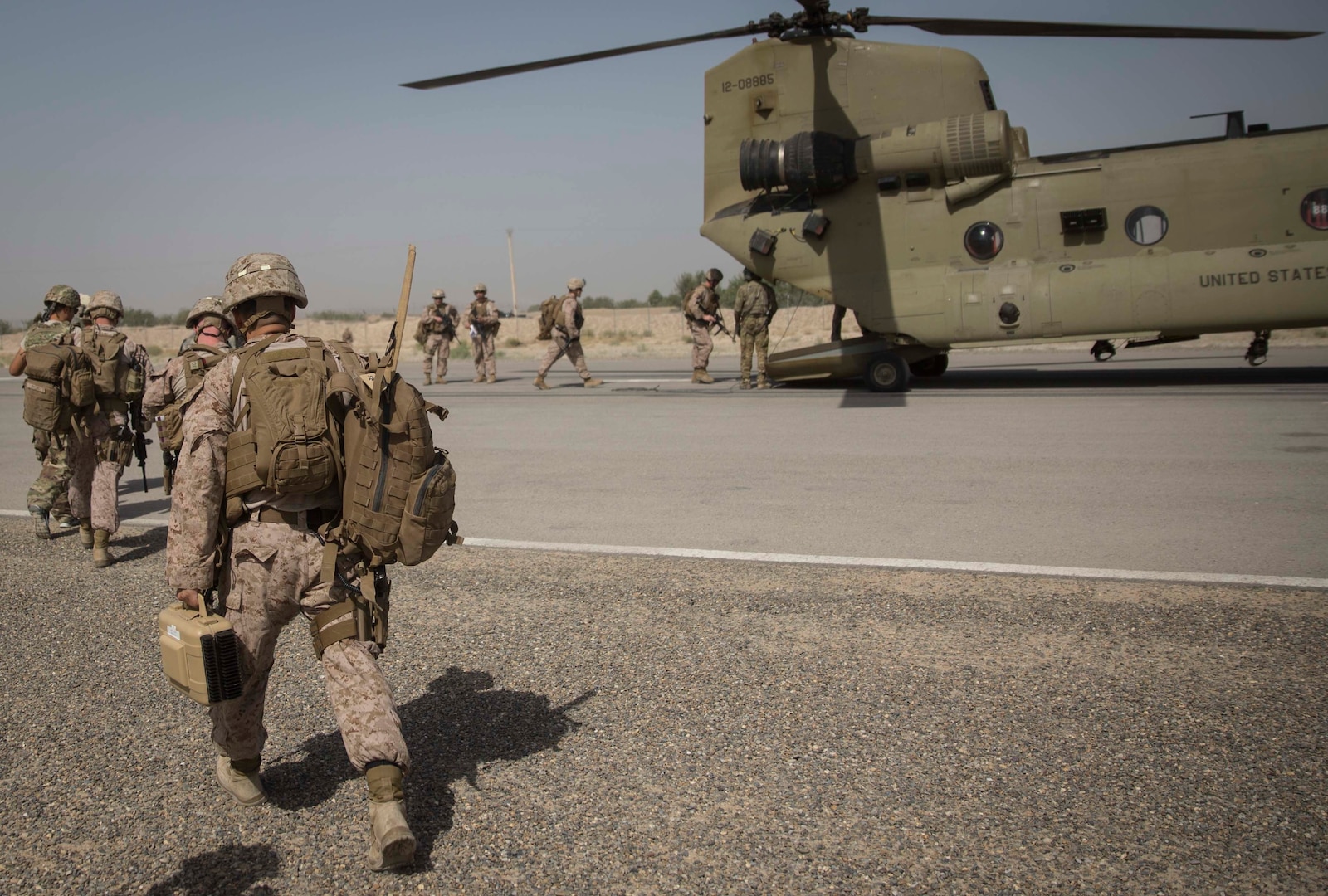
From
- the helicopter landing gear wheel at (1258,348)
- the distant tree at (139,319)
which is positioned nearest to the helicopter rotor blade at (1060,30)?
the helicopter landing gear wheel at (1258,348)

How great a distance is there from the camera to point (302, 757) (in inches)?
138

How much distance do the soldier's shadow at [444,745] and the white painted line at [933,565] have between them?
1.91 metres

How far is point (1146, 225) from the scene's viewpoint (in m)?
11.8

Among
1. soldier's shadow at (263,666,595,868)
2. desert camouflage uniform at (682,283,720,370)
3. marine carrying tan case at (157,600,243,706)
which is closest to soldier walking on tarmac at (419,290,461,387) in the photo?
desert camouflage uniform at (682,283,720,370)

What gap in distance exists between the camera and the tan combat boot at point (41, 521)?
6.66m

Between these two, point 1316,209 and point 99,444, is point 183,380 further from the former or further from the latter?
point 1316,209

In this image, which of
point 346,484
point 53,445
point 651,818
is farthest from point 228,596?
point 53,445

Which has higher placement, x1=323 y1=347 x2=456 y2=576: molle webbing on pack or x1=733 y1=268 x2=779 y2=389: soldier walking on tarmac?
x1=733 y1=268 x2=779 y2=389: soldier walking on tarmac

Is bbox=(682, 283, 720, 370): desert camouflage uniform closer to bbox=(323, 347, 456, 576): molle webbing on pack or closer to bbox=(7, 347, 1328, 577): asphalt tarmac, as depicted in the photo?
bbox=(7, 347, 1328, 577): asphalt tarmac

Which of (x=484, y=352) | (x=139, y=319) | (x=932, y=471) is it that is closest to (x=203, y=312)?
(x=932, y=471)

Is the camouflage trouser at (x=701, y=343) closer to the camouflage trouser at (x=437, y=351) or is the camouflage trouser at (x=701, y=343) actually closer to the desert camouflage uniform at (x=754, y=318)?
the desert camouflage uniform at (x=754, y=318)

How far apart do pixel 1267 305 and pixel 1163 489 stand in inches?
231

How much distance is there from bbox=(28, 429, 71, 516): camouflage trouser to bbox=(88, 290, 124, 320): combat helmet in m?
0.85

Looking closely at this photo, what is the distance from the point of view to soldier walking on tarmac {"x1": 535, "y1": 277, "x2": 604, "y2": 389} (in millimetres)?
16062
